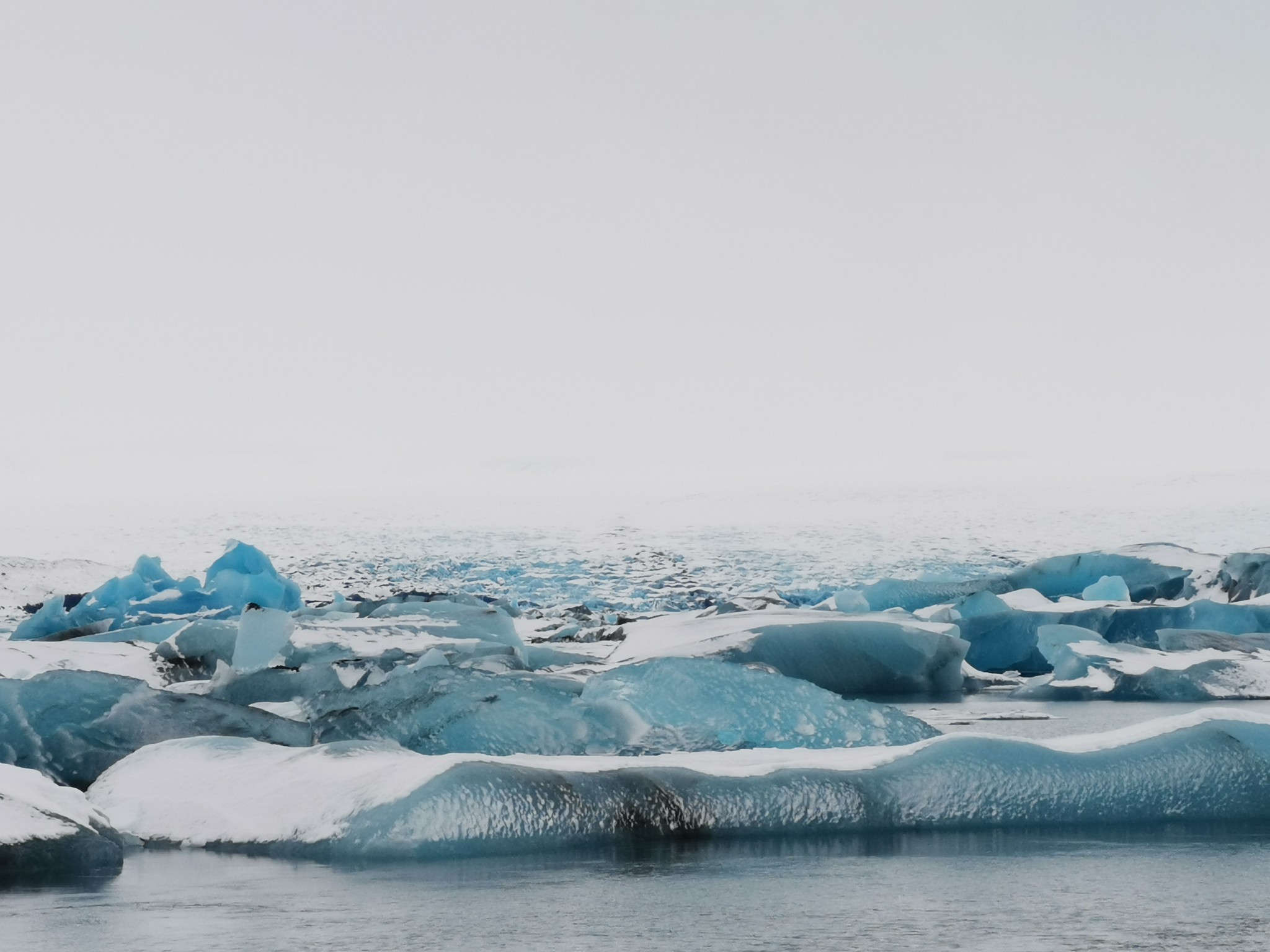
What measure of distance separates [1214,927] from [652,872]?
0.78 meters

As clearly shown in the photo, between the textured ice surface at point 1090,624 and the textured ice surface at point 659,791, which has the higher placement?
the textured ice surface at point 659,791

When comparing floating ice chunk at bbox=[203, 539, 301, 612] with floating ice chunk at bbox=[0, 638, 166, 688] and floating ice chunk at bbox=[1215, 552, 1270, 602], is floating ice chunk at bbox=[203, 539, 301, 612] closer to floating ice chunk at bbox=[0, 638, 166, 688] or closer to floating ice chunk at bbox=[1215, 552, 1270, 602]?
floating ice chunk at bbox=[0, 638, 166, 688]

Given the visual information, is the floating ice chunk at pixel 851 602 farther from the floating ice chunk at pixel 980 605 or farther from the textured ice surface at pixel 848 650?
the textured ice surface at pixel 848 650

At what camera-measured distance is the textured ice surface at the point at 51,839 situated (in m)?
2.14

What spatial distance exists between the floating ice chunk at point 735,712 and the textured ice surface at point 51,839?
147cm

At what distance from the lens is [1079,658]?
6.32 meters

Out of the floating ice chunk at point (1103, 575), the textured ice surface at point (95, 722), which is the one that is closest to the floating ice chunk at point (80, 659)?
the textured ice surface at point (95, 722)

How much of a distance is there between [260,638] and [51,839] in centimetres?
353

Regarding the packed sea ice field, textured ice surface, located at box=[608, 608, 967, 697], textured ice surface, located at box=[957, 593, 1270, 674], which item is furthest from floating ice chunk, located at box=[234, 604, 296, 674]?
textured ice surface, located at box=[957, 593, 1270, 674]

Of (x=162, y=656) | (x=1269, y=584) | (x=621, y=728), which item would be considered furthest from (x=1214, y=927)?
(x=1269, y=584)

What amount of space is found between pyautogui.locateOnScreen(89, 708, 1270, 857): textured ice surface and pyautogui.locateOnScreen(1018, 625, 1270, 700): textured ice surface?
318 centimetres

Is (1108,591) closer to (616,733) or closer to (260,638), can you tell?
(260,638)

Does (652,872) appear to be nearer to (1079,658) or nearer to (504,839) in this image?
(504,839)

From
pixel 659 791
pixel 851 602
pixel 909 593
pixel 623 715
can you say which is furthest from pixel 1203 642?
pixel 659 791
